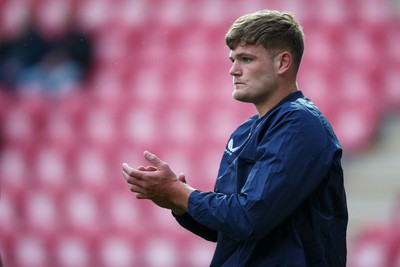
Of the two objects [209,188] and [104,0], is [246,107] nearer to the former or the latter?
[209,188]

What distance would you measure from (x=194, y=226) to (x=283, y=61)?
62 centimetres

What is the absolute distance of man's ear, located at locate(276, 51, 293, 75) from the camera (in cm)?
253

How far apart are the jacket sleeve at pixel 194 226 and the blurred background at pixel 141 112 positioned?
402cm

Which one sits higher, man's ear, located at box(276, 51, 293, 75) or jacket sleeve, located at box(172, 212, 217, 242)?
man's ear, located at box(276, 51, 293, 75)

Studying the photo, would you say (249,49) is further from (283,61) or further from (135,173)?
(135,173)

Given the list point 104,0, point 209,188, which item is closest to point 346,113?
point 209,188

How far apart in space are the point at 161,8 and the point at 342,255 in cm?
635

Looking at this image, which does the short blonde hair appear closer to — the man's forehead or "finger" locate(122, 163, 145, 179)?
the man's forehead

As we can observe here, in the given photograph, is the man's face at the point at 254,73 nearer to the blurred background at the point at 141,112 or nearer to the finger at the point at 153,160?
the finger at the point at 153,160

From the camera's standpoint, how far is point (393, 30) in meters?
7.91

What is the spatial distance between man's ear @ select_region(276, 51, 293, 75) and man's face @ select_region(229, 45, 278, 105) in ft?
0.04

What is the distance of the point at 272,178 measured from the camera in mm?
2385

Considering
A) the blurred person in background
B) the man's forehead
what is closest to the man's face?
the man's forehead

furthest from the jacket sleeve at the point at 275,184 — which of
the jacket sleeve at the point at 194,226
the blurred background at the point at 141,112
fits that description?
the blurred background at the point at 141,112
